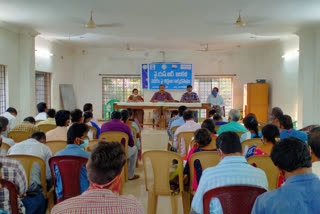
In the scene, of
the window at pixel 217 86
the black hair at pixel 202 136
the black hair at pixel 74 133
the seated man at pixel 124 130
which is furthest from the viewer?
the window at pixel 217 86

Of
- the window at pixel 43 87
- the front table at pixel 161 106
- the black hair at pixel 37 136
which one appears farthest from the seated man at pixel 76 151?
the window at pixel 43 87

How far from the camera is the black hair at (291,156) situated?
1.41m

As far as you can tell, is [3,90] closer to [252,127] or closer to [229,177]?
[252,127]

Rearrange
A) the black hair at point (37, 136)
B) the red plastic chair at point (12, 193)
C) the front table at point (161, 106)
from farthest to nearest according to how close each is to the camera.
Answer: the front table at point (161, 106)
the black hair at point (37, 136)
the red plastic chair at point (12, 193)

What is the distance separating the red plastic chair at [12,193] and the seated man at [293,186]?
1534 mm

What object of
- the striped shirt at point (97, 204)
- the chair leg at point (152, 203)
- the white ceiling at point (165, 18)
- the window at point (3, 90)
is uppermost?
the white ceiling at point (165, 18)

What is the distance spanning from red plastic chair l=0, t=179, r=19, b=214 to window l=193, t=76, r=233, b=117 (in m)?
10.2

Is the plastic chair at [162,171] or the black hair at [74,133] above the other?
the black hair at [74,133]

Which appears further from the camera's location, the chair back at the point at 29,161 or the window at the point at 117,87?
the window at the point at 117,87

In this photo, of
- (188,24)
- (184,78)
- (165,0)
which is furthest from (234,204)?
(184,78)

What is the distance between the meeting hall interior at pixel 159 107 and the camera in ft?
5.61

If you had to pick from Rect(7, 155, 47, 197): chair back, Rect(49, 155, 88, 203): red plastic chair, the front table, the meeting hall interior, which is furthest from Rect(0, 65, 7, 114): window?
Rect(49, 155, 88, 203): red plastic chair

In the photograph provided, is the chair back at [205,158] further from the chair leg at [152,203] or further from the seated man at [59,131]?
the seated man at [59,131]

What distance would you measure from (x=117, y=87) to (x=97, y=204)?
10.9m
